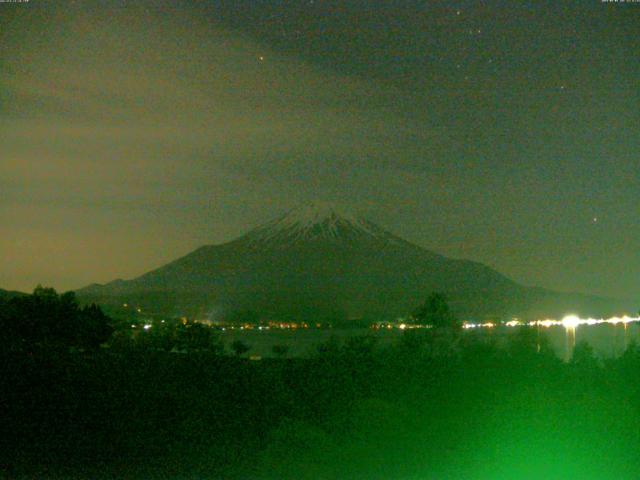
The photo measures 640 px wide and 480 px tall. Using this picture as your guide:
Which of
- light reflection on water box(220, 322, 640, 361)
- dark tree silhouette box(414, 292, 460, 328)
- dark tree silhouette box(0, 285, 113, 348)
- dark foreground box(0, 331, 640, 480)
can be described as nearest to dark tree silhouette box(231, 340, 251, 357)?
light reflection on water box(220, 322, 640, 361)

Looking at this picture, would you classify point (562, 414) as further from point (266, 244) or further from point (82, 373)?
point (266, 244)

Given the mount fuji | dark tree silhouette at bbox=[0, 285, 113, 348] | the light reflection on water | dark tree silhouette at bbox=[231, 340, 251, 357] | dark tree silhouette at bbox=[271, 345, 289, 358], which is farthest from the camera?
A: the mount fuji

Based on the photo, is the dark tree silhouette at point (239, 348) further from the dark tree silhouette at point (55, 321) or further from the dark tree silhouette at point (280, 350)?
the dark tree silhouette at point (55, 321)

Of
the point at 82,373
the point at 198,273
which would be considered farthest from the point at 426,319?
the point at 198,273

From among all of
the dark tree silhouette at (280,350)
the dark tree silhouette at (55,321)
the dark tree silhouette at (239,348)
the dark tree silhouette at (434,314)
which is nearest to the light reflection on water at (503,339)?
the dark tree silhouette at (280,350)

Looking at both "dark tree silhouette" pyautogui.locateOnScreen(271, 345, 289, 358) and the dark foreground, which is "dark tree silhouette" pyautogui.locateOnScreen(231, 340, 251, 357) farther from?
the dark foreground

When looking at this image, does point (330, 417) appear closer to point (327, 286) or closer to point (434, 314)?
point (434, 314)

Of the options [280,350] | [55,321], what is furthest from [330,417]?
[55,321]

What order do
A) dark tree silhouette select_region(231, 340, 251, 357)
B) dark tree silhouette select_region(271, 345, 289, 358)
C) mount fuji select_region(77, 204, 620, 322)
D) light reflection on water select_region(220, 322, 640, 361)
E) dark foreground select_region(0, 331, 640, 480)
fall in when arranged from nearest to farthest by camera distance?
dark foreground select_region(0, 331, 640, 480)
light reflection on water select_region(220, 322, 640, 361)
dark tree silhouette select_region(271, 345, 289, 358)
dark tree silhouette select_region(231, 340, 251, 357)
mount fuji select_region(77, 204, 620, 322)
